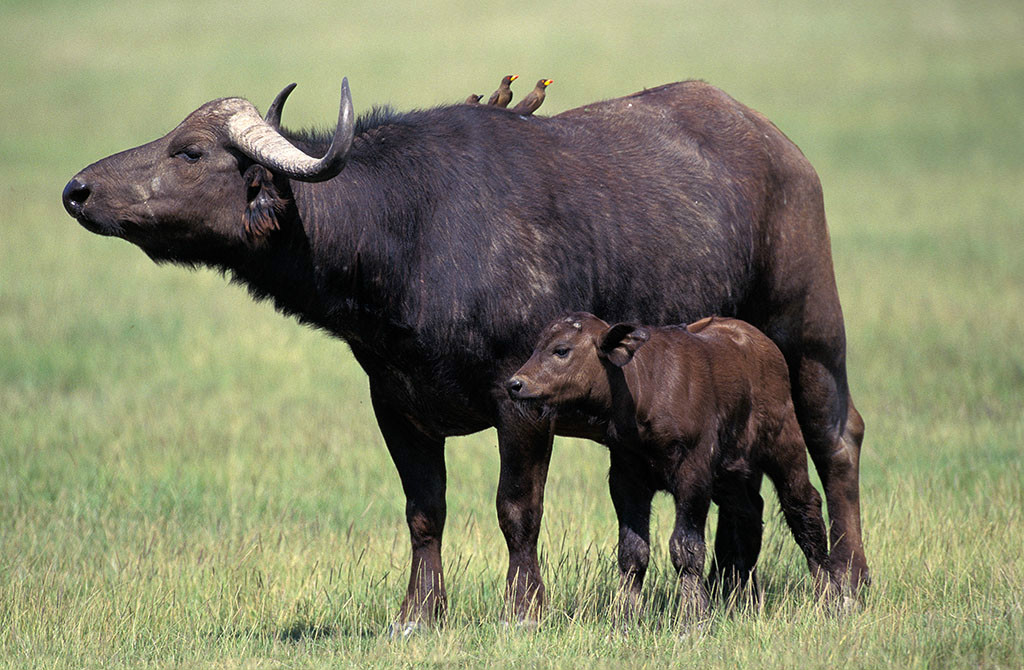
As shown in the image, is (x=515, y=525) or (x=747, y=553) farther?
(x=747, y=553)

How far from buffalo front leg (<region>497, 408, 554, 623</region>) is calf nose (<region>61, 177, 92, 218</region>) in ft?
7.15

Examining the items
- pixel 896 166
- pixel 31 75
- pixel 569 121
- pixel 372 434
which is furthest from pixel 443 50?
pixel 569 121

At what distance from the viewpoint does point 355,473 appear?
11.1 meters

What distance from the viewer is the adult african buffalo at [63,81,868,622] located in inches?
259

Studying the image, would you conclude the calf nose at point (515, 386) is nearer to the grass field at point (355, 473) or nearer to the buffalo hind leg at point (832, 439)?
the grass field at point (355, 473)

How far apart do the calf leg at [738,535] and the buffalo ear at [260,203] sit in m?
2.69

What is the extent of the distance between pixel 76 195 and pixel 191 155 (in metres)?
0.55

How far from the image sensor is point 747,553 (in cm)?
773

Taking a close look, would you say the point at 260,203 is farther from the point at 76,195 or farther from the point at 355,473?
the point at 355,473

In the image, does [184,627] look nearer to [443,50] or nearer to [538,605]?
[538,605]

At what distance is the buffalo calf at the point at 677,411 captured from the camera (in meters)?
6.39

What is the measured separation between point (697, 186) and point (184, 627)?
3.55 meters

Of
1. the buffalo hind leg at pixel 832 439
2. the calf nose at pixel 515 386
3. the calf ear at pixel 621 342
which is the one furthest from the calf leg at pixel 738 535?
the calf nose at pixel 515 386

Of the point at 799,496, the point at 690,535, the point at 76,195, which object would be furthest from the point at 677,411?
the point at 76,195
